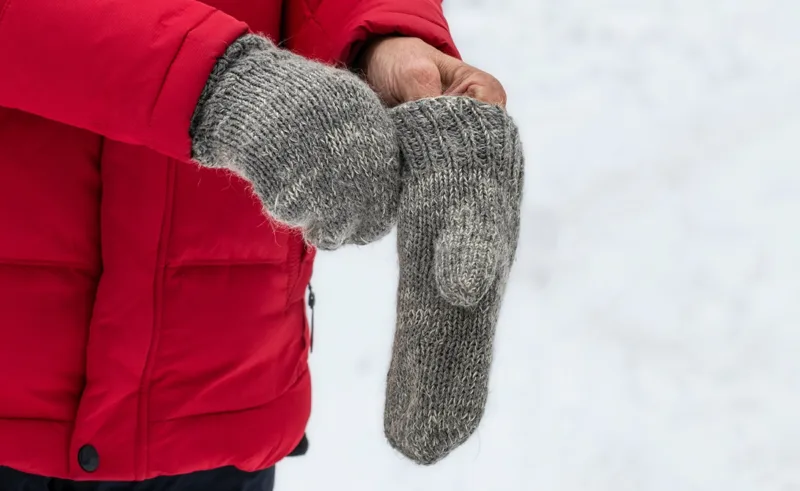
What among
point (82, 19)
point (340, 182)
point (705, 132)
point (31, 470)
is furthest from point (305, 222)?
point (705, 132)

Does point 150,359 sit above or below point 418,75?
below

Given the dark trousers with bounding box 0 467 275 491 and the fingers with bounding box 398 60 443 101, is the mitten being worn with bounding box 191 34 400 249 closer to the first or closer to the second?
the fingers with bounding box 398 60 443 101

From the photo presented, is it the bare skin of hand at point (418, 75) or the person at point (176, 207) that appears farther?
the bare skin of hand at point (418, 75)

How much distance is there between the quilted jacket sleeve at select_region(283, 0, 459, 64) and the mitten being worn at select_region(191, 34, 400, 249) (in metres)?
0.12

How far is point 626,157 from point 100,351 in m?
1.31

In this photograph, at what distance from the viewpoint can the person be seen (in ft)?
1.82

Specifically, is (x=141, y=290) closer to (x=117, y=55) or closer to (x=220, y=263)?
(x=220, y=263)

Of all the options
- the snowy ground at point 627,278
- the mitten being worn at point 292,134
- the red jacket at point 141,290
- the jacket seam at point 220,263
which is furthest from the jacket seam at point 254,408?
the snowy ground at point 627,278

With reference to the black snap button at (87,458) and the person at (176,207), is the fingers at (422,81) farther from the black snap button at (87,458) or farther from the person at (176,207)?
the black snap button at (87,458)

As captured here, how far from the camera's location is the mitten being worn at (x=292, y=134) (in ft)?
1.83

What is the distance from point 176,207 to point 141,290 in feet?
0.27

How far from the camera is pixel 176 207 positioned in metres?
0.74

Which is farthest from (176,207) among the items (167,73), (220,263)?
(167,73)

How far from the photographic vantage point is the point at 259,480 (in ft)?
2.95
